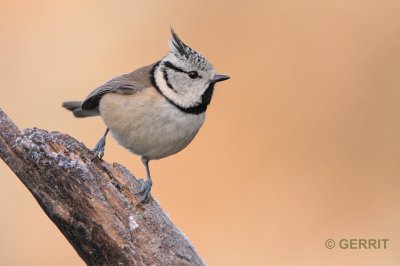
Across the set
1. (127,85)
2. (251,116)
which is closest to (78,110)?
(127,85)

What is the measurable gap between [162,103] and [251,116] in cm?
302

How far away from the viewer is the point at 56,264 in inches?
292

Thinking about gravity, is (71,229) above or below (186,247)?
above

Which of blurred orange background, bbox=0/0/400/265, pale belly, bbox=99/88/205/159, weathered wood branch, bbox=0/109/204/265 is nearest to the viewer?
weathered wood branch, bbox=0/109/204/265

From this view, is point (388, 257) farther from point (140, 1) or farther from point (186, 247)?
point (140, 1)

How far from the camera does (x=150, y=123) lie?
5.17m

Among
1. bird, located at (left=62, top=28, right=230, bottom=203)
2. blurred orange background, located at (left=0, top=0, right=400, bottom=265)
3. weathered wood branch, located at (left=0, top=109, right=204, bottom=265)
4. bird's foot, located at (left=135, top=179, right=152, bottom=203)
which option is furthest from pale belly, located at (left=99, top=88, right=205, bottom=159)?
blurred orange background, located at (left=0, top=0, right=400, bottom=265)

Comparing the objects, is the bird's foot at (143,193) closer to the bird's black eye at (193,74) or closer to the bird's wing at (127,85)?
the bird's wing at (127,85)

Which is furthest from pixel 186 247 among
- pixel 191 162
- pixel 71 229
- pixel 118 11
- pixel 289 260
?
pixel 118 11

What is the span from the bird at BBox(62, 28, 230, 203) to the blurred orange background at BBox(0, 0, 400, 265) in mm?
2233

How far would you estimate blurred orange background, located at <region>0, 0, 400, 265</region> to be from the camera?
754cm

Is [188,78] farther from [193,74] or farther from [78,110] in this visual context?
[78,110]

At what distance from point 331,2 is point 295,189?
2.67 m

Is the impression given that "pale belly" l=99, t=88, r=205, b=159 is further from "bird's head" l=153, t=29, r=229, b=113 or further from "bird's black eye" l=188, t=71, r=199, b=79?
"bird's black eye" l=188, t=71, r=199, b=79
